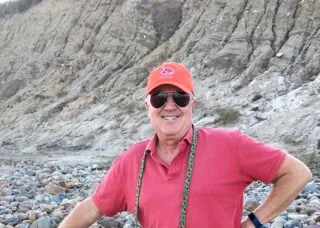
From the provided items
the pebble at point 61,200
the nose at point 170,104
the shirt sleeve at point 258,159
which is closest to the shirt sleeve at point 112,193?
the nose at point 170,104

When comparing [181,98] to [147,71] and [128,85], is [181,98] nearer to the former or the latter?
[128,85]

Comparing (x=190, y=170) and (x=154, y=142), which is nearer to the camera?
(x=190, y=170)

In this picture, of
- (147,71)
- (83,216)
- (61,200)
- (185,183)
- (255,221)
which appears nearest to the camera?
(185,183)

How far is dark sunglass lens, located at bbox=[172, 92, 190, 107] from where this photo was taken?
11.0 ft

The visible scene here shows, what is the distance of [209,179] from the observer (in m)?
3.17

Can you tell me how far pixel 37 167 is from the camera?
16.6 meters

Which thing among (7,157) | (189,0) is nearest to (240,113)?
(7,157)

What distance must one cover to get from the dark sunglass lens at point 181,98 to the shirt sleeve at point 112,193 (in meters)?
0.50

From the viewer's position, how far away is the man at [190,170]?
3.18 m

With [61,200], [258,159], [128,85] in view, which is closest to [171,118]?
[258,159]

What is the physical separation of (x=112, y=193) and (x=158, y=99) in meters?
0.64

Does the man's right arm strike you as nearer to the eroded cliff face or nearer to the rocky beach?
the rocky beach

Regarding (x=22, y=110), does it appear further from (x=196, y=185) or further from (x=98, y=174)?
(x=196, y=185)

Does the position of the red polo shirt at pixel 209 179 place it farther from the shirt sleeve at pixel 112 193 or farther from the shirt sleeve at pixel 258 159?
the shirt sleeve at pixel 112 193
